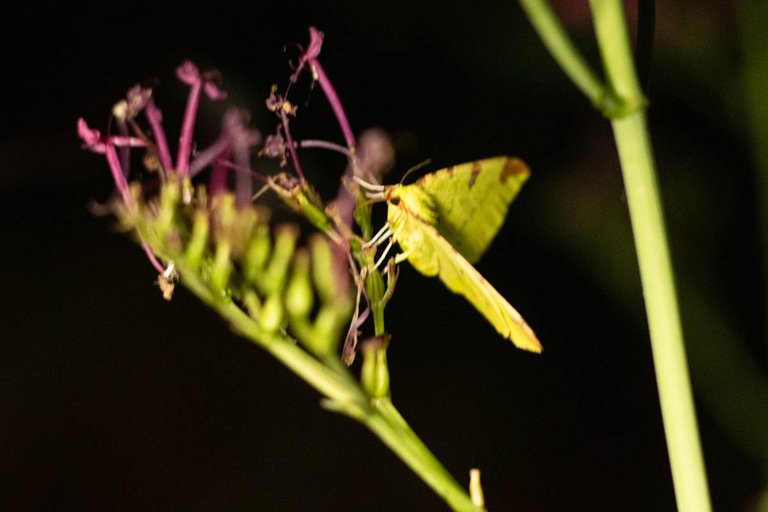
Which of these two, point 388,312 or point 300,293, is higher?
point 388,312

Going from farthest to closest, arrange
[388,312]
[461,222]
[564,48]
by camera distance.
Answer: [388,312], [461,222], [564,48]

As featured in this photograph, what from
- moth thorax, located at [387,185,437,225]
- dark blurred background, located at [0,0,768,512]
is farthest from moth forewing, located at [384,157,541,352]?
dark blurred background, located at [0,0,768,512]

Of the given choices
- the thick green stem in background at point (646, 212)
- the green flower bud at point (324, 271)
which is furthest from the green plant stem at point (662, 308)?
the green flower bud at point (324, 271)

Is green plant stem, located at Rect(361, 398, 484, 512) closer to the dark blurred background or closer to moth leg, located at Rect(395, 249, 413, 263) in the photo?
moth leg, located at Rect(395, 249, 413, 263)

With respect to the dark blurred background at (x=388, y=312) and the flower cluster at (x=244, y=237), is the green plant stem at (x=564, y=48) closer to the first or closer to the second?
the flower cluster at (x=244, y=237)

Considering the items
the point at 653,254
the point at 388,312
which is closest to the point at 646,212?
the point at 653,254

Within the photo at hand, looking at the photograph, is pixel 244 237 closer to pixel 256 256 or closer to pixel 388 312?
pixel 256 256

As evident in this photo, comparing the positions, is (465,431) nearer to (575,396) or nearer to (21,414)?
(575,396)

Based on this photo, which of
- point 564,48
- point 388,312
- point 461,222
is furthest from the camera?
point 388,312
